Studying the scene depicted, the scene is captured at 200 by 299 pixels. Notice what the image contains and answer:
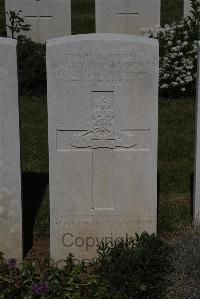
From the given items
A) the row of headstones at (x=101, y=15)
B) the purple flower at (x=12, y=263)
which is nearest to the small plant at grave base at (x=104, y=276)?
the purple flower at (x=12, y=263)

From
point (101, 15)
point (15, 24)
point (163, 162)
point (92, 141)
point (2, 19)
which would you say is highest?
point (2, 19)

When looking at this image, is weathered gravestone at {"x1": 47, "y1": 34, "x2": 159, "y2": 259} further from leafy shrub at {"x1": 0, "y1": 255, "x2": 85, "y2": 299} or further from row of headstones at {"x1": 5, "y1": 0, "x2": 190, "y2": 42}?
row of headstones at {"x1": 5, "y1": 0, "x2": 190, "y2": 42}

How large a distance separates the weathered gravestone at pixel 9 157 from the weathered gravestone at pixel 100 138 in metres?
0.28

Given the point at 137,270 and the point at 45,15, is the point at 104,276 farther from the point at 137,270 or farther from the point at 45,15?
the point at 45,15

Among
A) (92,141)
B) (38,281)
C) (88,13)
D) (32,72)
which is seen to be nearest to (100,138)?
(92,141)

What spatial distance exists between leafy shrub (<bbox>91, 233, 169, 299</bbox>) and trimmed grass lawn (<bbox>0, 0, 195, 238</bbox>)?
83cm

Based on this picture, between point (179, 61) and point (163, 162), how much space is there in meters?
3.44

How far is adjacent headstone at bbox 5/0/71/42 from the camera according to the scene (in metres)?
12.6

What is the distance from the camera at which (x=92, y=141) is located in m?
5.32

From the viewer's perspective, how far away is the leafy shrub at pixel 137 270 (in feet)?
15.6

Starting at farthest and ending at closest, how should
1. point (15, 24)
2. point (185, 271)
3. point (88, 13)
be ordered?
point (88, 13) → point (15, 24) → point (185, 271)

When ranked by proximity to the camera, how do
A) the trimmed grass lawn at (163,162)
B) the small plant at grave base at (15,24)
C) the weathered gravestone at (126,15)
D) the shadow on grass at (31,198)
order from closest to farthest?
1. the shadow on grass at (31,198)
2. the trimmed grass lawn at (163,162)
3. the small plant at grave base at (15,24)
4. the weathered gravestone at (126,15)

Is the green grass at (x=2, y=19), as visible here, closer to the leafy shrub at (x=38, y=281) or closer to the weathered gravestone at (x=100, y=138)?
the weathered gravestone at (x=100, y=138)

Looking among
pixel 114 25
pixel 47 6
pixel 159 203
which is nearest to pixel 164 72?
pixel 114 25
